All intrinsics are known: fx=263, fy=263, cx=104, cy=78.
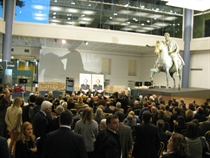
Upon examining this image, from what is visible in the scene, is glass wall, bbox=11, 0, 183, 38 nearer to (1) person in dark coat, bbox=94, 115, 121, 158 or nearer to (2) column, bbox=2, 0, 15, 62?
(2) column, bbox=2, 0, 15, 62

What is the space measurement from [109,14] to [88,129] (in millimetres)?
15545

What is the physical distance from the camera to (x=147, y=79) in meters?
25.5

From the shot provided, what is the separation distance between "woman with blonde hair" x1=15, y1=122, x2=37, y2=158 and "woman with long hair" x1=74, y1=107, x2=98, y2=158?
0.72 meters

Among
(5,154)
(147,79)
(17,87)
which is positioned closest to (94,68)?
(147,79)

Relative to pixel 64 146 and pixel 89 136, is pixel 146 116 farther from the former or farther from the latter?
pixel 64 146

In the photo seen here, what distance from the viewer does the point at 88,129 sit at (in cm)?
400

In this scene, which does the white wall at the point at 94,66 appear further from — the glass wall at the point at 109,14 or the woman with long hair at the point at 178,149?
the woman with long hair at the point at 178,149

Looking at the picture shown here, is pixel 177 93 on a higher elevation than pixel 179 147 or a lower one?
higher

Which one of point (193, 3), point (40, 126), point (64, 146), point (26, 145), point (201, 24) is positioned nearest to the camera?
point (64, 146)

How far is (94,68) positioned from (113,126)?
21.6m

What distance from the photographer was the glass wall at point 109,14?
1688cm

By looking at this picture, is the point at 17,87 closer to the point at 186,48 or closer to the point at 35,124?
the point at 35,124

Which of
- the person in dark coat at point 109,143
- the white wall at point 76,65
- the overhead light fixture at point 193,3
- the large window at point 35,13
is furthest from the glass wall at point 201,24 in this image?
the person in dark coat at point 109,143

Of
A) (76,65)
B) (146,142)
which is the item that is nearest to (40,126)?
(146,142)
